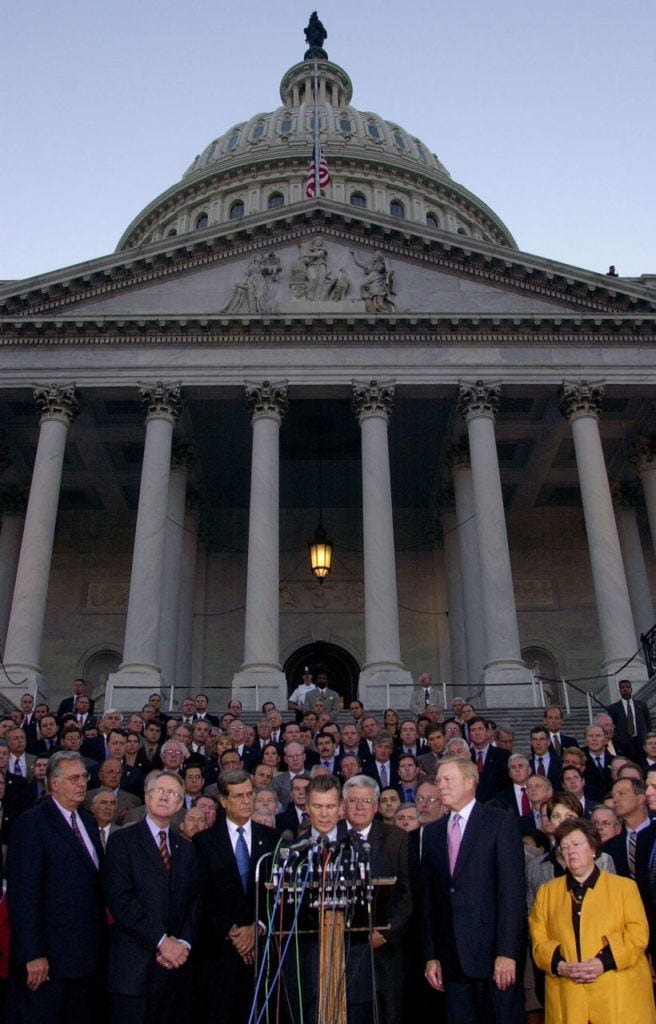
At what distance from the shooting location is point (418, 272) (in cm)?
2558

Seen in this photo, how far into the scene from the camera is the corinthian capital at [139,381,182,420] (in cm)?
2406

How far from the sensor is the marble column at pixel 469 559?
988 inches

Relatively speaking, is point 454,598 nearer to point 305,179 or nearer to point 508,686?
point 508,686

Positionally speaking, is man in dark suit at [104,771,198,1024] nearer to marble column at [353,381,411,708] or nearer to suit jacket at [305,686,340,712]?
A: suit jacket at [305,686,340,712]

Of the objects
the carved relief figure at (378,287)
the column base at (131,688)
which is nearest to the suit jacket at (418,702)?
the column base at (131,688)

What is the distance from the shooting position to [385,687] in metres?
20.7

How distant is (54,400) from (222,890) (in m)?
19.3

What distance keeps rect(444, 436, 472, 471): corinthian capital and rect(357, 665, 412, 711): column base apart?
25.7 ft

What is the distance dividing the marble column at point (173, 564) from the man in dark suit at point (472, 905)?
1837 cm

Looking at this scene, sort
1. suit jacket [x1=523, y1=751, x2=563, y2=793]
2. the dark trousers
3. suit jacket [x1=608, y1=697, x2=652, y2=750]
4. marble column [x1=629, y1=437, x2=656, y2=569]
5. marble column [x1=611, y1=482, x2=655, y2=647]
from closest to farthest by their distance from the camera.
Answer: the dark trousers < suit jacket [x1=523, y1=751, x2=563, y2=793] < suit jacket [x1=608, y1=697, x2=652, y2=750] < marble column [x1=629, y1=437, x2=656, y2=569] < marble column [x1=611, y1=482, x2=655, y2=647]

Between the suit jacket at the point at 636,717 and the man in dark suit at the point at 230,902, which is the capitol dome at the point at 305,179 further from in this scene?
the man in dark suit at the point at 230,902

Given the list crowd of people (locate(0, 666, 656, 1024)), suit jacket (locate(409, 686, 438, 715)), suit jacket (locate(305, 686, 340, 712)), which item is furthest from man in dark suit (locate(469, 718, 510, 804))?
suit jacket (locate(305, 686, 340, 712))

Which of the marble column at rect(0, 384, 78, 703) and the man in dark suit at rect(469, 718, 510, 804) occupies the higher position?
the marble column at rect(0, 384, 78, 703)

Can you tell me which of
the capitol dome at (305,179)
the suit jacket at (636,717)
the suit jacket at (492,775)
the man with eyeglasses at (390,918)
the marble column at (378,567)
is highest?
the capitol dome at (305,179)
